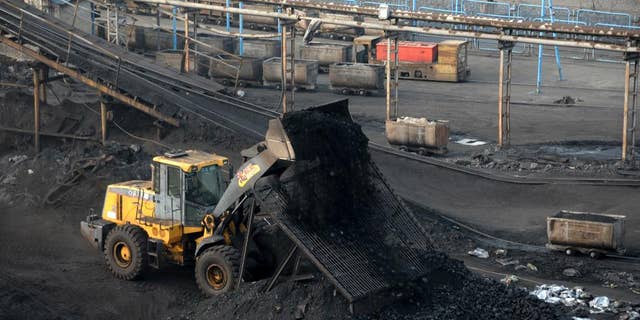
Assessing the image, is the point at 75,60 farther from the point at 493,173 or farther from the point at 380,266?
the point at 380,266

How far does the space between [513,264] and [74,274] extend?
901 centimetres

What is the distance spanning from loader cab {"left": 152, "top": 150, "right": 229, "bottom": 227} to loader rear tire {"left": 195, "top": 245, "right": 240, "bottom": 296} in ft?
3.47

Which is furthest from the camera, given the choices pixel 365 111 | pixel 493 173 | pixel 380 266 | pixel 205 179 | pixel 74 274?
pixel 365 111

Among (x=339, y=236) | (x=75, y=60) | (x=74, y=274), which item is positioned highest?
(x=75, y=60)

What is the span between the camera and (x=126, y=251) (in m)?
18.1

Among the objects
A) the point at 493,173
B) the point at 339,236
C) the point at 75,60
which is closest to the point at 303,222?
the point at 339,236

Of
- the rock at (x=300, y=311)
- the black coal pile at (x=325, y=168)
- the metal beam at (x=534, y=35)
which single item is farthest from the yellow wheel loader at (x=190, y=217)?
the metal beam at (x=534, y=35)

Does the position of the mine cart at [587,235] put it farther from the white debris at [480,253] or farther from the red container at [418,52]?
the red container at [418,52]

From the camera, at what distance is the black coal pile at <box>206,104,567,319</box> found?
48.5ft

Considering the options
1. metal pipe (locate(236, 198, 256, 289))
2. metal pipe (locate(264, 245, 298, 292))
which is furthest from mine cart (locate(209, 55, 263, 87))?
metal pipe (locate(264, 245, 298, 292))

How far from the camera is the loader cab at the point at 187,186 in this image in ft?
56.7

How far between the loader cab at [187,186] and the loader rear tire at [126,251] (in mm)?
608

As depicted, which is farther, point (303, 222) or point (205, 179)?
point (205, 179)

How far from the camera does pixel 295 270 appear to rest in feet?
50.2
